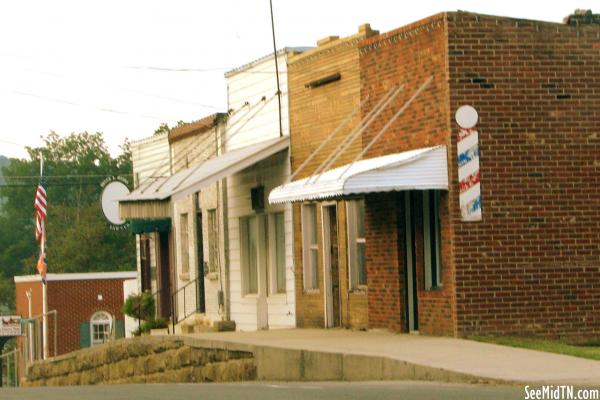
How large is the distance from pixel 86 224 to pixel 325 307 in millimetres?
61446

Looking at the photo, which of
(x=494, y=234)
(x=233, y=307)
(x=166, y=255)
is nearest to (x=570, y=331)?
(x=494, y=234)

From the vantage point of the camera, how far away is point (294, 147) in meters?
27.0

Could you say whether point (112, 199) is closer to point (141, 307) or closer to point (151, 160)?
point (151, 160)

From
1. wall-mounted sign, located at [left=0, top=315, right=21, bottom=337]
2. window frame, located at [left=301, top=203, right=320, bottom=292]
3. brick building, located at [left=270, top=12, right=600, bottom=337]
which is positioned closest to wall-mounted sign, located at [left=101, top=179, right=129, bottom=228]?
wall-mounted sign, located at [left=0, top=315, right=21, bottom=337]

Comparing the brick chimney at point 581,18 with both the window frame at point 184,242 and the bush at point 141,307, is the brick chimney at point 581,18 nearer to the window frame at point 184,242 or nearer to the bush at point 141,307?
the window frame at point 184,242

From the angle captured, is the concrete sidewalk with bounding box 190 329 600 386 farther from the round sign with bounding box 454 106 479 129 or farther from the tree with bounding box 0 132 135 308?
the tree with bounding box 0 132 135 308

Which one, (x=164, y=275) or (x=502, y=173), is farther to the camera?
(x=164, y=275)

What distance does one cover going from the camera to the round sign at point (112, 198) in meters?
39.8

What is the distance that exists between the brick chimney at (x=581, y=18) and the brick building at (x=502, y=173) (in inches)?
0.9

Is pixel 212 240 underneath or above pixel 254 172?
underneath

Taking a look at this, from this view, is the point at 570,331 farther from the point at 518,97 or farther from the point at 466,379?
the point at 466,379

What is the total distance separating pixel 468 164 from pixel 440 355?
3.84 meters

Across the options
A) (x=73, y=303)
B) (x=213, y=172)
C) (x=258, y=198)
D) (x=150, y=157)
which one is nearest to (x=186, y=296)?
(x=150, y=157)

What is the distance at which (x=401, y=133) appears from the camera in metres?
22.1
